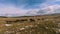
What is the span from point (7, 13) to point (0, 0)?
533mm

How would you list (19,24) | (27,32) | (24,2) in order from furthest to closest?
1. (24,2)
2. (19,24)
3. (27,32)

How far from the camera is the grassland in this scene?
13.1 ft

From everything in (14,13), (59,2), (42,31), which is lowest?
(42,31)

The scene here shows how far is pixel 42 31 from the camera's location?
3.99 metres

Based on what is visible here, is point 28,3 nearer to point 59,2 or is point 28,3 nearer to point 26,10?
point 26,10

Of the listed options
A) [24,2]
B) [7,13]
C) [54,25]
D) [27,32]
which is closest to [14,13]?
[7,13]

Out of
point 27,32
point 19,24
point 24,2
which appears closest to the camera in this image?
point 27,32

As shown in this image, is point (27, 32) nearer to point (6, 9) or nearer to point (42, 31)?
point (42, 31)

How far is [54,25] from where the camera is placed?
4.16 meters

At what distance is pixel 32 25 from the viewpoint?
13.8ft

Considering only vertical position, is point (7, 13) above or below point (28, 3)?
below

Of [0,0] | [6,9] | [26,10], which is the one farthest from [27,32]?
[0,0]

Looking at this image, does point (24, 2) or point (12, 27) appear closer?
point (12, 27)

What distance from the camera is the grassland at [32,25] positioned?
3.99m
